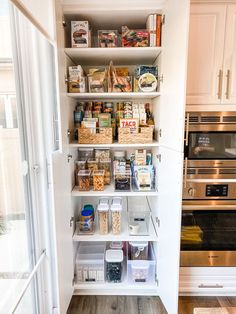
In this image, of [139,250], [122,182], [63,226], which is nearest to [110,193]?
[122,182]

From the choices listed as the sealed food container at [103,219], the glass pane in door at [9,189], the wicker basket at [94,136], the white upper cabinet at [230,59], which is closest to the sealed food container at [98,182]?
the sealed food container at [103,219]

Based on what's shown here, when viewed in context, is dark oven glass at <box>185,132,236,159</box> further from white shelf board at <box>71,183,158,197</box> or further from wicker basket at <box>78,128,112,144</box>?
wicker basket at <box>78,128,112,144</box>

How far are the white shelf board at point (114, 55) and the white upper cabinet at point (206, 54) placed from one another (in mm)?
253

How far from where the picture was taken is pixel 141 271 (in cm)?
163

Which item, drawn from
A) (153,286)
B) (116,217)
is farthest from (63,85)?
(153,286)

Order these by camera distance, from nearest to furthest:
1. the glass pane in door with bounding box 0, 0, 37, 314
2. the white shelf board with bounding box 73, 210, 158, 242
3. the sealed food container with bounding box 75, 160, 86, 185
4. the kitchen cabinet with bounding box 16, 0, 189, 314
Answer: the glass pane in door with bounding box 0, 0, 37, 314
the kitchen cabinet with bounding box 16, 0, 189, 314
the white shelf board with bounding box 73, 210, 158, 242
the sealed food container with bounding box 75, 160, 86, 185

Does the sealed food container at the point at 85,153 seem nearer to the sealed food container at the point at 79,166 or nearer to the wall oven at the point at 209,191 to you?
the sealed food container at the point at 79,166

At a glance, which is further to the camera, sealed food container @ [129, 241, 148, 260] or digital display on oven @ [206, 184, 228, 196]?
sealed food container @ [129, 241, 148, 260]

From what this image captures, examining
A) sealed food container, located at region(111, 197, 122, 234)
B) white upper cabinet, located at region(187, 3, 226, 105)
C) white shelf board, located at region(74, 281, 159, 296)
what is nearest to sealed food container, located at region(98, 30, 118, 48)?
white upper cabinet, located at region(187, 3, 226, 105)

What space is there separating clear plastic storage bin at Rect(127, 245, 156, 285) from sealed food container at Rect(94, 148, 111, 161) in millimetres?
848

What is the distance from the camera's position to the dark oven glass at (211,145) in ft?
4.71

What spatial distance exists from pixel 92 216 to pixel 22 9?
135cm

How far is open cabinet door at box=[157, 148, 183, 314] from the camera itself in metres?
1.24

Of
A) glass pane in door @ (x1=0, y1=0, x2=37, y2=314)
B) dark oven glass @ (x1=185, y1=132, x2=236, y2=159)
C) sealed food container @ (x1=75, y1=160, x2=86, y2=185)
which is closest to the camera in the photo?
glass pane in door @ (x1=0, y1=0, x2=37, y2=314)
